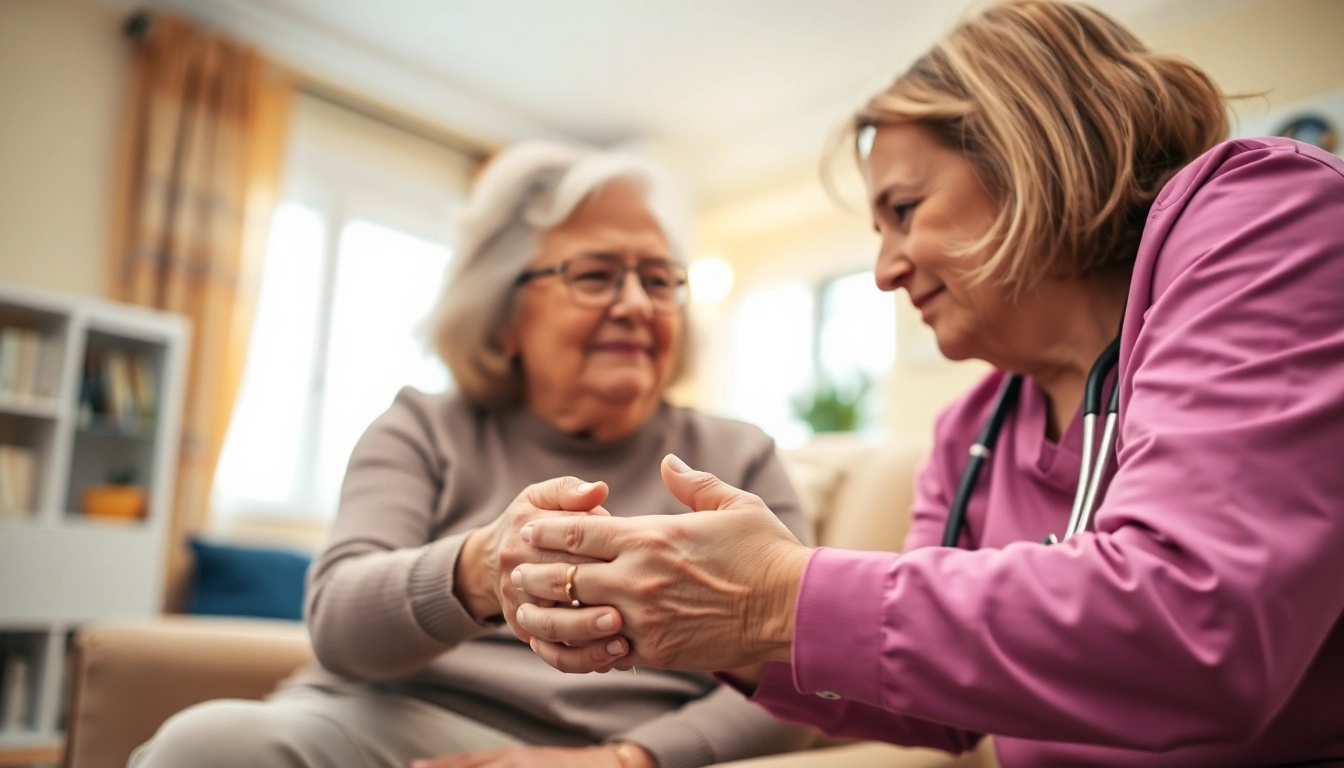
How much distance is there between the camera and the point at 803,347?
6.25 metres

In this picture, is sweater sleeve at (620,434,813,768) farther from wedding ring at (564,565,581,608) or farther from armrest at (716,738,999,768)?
wedding ring at (564,565,581,608)

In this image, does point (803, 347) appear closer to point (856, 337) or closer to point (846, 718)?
point (856, 337)

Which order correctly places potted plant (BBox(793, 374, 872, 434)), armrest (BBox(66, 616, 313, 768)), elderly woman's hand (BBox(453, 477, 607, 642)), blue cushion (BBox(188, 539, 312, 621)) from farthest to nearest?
1. potted plant (BBox(793, 374, 872, 434))
2. blue cushion (BBox(188, 539, 312, 621))
3. armrest (BBox(66, 616, 313, 768))
4. elderly woman's hand (BBox(453, 477, 607, 642))

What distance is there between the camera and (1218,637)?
60cm

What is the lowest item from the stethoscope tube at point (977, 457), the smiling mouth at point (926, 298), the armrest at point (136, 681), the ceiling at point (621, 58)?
the armrest at point (136, 681)

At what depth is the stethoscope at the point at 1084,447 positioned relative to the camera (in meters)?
0.90

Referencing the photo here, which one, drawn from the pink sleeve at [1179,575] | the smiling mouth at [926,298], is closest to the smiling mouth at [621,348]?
A: the smiling mouth at [926,298]

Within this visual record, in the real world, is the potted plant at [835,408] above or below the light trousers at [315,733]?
above

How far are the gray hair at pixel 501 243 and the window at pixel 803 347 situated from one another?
12.9 feet

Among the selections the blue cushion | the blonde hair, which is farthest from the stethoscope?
the blue cushion

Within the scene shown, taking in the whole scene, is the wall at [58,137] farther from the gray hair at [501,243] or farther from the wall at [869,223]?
the gray hair at [501,243]

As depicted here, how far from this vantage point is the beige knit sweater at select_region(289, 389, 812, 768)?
3.55 feet

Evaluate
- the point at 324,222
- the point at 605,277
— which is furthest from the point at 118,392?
the point at 605,277

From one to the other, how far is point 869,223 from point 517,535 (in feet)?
8.55
